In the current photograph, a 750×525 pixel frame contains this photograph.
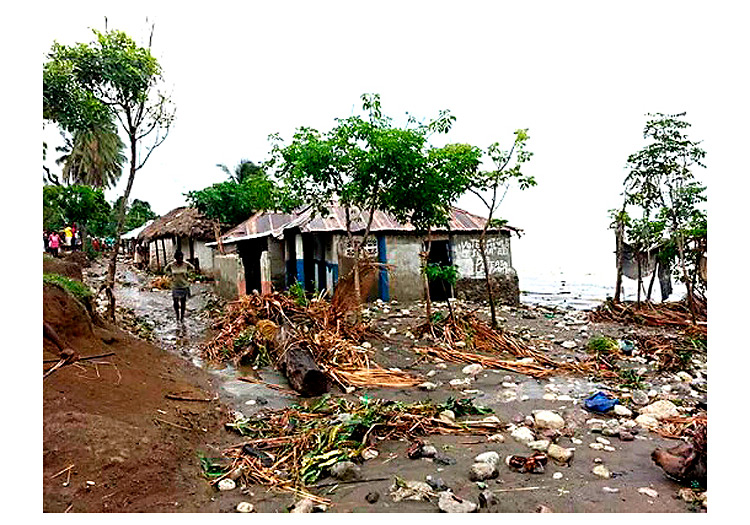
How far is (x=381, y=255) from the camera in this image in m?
13.2

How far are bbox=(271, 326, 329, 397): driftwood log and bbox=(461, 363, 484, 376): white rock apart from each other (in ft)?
5.80

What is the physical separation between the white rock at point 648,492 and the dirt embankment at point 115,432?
2561 millimetres

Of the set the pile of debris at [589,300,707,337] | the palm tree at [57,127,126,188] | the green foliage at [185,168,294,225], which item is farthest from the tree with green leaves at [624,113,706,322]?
the palm tree at [57,127,126,188]

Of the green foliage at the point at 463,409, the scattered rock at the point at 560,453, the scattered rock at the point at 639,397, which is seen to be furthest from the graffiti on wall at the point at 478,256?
the scattered rock at the point at 560,453

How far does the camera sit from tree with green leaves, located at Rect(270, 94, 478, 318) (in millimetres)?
8344

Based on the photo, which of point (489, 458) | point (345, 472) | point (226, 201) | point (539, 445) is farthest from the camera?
point (226, 201)

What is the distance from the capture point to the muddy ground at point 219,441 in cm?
310

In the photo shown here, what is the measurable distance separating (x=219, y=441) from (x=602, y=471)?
2.84 metres

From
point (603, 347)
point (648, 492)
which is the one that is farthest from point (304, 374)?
point (603, 347)

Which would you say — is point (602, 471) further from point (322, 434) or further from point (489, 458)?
point (322, 434)

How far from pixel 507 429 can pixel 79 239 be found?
28.7 metres

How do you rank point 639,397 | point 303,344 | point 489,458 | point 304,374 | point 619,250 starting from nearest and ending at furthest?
point 489,458 < point 639,397 < point 304,374 < point 303,344 < point 619,250

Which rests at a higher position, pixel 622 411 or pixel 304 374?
pixel 304 374

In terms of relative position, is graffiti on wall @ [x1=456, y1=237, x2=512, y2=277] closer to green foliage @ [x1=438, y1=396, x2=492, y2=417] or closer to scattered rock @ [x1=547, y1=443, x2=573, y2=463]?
green foliage @ [x1=438, y1=396, x2=492, y2=417]
